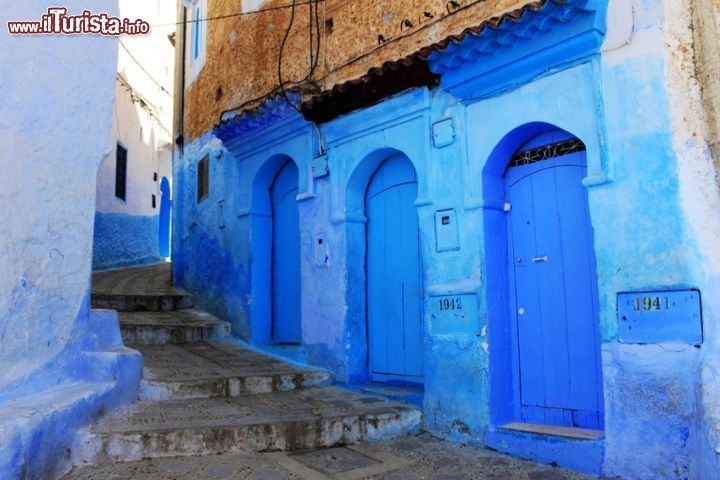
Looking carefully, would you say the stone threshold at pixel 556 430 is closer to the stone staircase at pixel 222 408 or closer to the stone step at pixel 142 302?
the stone staircase at pixel 222 408

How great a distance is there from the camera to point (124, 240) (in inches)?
571

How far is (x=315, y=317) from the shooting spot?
6.56m

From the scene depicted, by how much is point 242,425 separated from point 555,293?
2550 mm

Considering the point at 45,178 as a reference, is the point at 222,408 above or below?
below

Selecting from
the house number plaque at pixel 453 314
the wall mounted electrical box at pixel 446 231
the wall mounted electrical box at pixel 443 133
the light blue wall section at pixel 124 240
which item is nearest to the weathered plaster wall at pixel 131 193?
the light blue wall section at pixel 124 240

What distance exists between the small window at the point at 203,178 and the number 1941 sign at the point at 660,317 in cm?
662

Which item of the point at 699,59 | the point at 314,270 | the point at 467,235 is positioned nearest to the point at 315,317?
the point at 314,270

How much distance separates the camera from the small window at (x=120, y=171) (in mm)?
14016

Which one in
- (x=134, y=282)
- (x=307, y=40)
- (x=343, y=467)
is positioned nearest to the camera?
(x=343, y=467)

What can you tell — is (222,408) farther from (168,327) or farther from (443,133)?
(443,133)

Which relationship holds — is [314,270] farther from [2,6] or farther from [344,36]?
[2,6]

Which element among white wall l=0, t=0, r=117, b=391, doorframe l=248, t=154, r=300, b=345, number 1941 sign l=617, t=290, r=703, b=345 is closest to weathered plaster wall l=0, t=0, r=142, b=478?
white wall l=0, t=0, r=117, b=391

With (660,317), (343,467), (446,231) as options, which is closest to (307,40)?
(446,231)

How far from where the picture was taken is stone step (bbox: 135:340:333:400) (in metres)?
5.22
